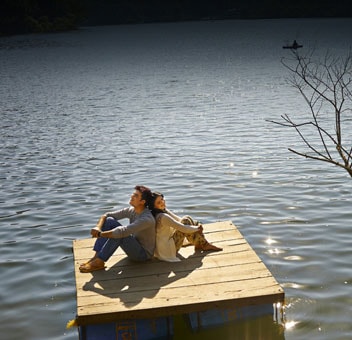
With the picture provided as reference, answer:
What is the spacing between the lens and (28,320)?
1075 centimetres

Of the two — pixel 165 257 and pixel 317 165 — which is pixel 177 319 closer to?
pixel 165 257

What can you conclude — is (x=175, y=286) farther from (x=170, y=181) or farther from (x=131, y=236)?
(x=170, y=181)

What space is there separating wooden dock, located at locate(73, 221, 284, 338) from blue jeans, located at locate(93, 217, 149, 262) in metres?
0.15

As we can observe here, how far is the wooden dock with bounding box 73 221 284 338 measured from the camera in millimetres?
8844

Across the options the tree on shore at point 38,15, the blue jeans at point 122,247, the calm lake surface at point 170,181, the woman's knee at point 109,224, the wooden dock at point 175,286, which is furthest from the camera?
the tree on shore at point 38,15

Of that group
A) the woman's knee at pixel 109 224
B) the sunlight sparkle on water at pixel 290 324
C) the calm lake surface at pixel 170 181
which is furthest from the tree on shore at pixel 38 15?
the sunlight sparkle on water at pixel 290 324

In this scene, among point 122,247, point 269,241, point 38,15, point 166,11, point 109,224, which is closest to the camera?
point 122,247

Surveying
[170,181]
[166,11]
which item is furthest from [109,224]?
[166,11]

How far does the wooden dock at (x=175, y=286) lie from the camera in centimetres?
884

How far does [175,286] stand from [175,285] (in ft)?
0.13

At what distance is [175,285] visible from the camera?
953 cm

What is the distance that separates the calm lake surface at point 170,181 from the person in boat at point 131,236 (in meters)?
1.19

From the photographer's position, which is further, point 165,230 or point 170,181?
point 170,181

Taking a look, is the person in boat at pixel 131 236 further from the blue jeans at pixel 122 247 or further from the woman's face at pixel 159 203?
the woman's face at pixel 159 203
